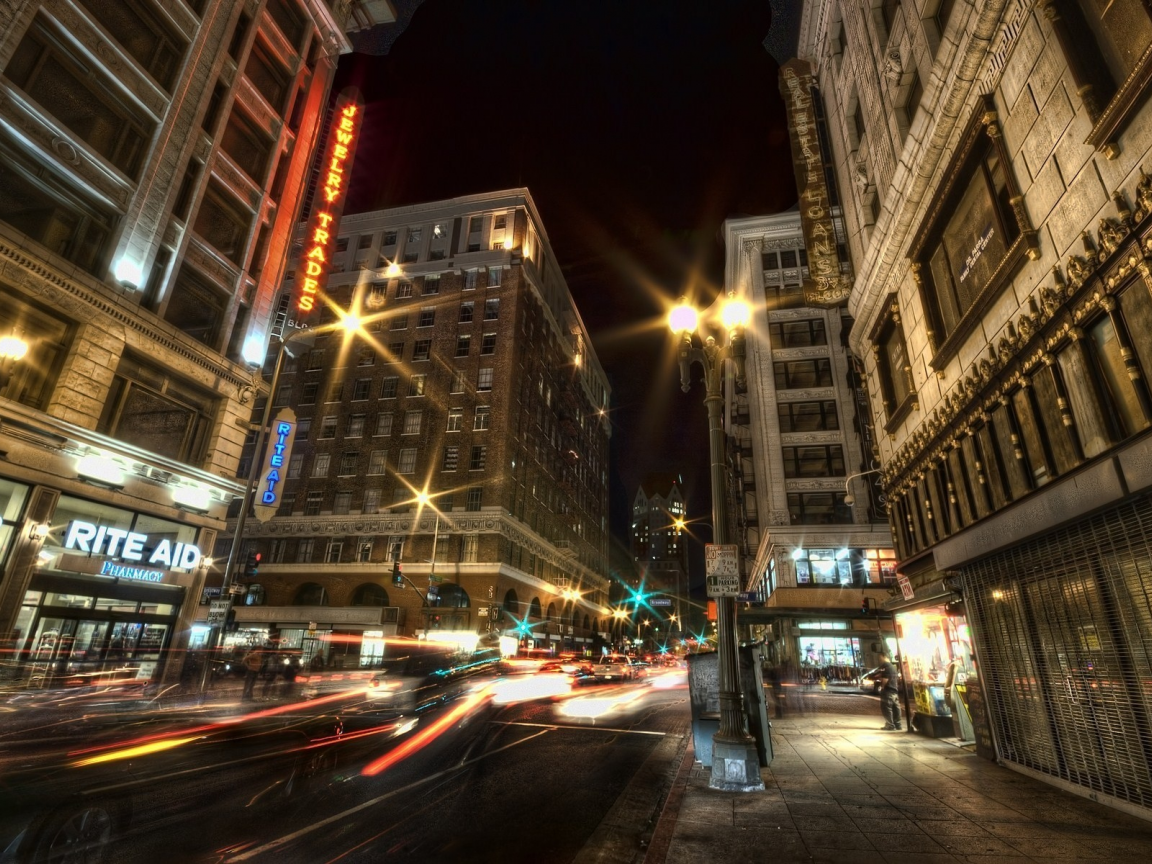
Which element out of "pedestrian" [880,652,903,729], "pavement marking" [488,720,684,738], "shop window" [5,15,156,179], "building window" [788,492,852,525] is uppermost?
"shop window" [5,15,156,179]

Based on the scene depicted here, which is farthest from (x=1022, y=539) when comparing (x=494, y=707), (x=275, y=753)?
(x=494, y=707)

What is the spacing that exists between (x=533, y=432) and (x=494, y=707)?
1495 inches

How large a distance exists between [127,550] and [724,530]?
19989 mm

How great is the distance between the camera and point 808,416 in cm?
4466

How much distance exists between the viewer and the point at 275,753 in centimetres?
1093

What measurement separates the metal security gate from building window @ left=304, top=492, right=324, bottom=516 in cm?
4884

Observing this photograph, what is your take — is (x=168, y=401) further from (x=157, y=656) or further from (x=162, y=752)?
(x=162, y=752)

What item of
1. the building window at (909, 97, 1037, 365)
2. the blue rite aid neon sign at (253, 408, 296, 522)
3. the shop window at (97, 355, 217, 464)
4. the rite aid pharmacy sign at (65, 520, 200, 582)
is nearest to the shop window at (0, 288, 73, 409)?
the shop window at (97, 355, 217, 464)

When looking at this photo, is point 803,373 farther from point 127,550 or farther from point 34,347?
point 34,347

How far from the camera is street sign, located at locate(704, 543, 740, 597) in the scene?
10.2m

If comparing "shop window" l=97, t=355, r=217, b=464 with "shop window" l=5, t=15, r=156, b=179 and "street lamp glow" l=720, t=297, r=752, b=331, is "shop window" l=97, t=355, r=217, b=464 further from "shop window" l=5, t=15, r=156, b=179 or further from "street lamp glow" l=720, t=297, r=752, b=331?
"street lamp glow" l=720, t=297, r=752, b=331

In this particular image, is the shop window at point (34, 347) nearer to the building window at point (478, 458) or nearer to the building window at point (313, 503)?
the building window at point (478, 458)

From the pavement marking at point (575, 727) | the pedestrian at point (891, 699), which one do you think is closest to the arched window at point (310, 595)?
the pavement marking at point (575, 727)

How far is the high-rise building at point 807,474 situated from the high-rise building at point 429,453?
67.1 ft
